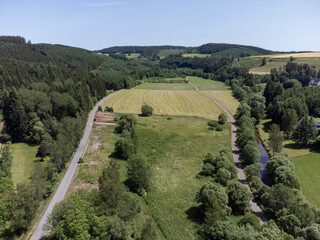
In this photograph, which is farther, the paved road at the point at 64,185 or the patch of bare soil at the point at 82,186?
the patch of bare soil at the point at 82,186

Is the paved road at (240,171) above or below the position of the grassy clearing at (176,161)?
below

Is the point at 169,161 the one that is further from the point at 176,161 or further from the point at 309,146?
the point at 309,146

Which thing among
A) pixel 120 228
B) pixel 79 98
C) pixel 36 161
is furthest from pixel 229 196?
pixel 79 98

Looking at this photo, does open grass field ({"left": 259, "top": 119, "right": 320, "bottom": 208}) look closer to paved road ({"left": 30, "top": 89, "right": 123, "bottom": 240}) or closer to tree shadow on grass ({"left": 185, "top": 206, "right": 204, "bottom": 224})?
tree shadow on grass ({"left": 185, "top": 206, "right": 204, "bottom": 224})

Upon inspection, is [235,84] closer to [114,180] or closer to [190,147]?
[190,147]

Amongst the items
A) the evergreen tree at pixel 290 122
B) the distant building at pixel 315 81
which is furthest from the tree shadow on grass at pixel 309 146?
the distant building at pixel 315 81

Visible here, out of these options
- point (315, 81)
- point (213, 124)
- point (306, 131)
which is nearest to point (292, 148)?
point (306, 131)

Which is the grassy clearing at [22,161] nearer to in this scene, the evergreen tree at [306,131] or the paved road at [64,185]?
the paved road at [64,185]
